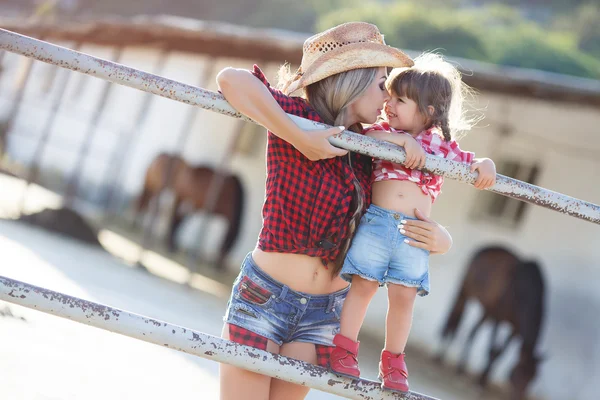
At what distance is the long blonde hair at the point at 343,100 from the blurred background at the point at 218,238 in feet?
5.96

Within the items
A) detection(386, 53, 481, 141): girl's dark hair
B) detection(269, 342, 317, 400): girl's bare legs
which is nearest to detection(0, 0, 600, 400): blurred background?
detection(269, 342, 317, 400): girl's bare legs

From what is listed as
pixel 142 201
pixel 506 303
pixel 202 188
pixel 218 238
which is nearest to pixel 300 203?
pixel 506 303

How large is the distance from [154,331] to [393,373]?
2.16 feet

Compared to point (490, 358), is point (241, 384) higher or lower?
lower

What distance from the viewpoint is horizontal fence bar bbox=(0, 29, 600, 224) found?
6.38ft

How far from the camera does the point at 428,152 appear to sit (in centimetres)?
234

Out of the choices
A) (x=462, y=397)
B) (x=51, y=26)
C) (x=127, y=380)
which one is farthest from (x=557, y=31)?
(x=127, y=380)

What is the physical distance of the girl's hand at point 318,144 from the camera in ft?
6.75

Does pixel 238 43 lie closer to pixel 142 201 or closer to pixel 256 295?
pixel 142 201

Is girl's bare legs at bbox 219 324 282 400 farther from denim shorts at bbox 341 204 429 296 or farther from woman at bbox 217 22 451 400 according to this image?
denim shorts at bbox 341 204 429 296

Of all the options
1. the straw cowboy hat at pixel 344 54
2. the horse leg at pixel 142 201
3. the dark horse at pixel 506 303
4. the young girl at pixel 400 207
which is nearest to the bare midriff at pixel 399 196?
the young girl at pixel 400 207

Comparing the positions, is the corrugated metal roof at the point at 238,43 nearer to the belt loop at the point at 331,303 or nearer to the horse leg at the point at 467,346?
the horse leg at the point at 467,346

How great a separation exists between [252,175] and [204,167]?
858 millimetres

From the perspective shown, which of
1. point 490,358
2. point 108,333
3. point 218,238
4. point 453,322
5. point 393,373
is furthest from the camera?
point 218,238
